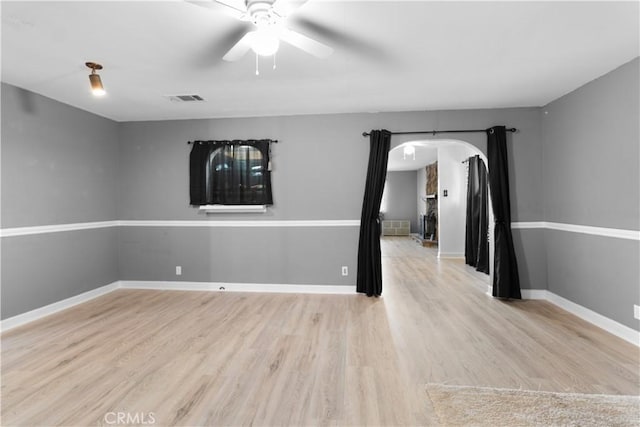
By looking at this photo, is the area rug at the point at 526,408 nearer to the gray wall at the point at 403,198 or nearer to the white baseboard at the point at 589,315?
the white baseboard at the point at 589,315

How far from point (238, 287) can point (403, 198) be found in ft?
30.1

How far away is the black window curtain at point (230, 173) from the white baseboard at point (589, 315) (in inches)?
148

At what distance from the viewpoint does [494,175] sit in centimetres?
418

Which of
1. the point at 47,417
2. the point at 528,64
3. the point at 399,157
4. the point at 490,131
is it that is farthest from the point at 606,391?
the point at 399,157

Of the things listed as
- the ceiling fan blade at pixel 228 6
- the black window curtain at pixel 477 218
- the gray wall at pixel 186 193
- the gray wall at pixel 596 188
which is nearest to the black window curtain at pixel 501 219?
the gray wall at pixel 186 193

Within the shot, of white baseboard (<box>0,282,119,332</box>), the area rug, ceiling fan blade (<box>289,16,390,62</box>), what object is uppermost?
ceiling fan blade (<box>289,16,390,62</box>)

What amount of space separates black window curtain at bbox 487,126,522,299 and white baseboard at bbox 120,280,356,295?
1.90 metres

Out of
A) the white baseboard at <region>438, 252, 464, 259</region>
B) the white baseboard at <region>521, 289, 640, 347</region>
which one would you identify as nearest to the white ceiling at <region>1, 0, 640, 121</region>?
the white baseboard at <region>521, 289, 640, 347</region>

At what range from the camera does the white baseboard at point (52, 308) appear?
329cm

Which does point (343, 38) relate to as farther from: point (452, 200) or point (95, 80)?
point (452, 200)

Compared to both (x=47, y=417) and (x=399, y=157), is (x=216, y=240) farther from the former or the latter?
(x=399, y=157)

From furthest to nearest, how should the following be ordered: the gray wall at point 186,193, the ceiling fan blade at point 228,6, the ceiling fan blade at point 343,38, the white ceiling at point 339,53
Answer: the gray wall at point 186,193 → the ceiling fan blade at point 343,38 → the white ceiling at point 339,53 → the ceiling fan blade at point 228,6

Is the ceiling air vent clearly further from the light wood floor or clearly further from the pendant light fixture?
the light wood floor

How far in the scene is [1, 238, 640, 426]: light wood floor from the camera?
6.51 feet
